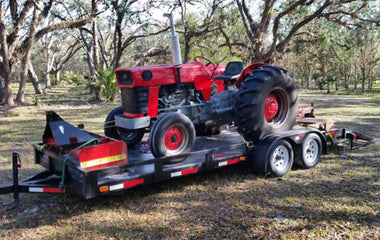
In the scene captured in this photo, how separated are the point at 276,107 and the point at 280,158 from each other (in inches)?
36.7

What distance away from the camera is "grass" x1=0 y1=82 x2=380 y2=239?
3.56 meters

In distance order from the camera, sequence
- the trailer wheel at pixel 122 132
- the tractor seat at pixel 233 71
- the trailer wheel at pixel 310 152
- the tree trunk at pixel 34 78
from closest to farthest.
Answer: the trailer wheel at pixel 310 152
the trailer wheel at pixel 122 132
the tractor seat at pixel 233 71
the tree trunk at pixel 34 78

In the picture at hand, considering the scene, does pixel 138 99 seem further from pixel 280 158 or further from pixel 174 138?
pixel 280 158

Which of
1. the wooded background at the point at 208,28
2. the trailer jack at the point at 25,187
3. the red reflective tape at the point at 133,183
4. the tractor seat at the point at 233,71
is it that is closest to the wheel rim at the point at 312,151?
the tractor seat at the point at 233,71

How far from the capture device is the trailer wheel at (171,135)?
4.50m

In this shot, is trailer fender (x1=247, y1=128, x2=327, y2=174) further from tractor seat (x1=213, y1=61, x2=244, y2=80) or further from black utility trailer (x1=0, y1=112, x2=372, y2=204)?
tractor seat (x1=213, y1=61, x2=244, y2=80)

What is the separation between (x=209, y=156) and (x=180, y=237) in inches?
59.2

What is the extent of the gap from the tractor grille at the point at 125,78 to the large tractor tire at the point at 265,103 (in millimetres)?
1690

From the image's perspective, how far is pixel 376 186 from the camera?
16.0ft

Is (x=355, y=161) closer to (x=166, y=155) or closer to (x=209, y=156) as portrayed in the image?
(x=209, y=156)

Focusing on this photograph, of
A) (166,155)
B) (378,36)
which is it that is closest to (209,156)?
(166,155)

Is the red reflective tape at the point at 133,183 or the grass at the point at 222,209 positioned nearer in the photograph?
the grass at the point at 222,209

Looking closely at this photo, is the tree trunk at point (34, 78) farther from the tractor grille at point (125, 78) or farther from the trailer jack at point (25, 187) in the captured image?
the trailer jack at point (25, 187)

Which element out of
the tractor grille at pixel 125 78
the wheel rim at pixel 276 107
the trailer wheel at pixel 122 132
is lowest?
the trailer wheel at pixel 122 132
